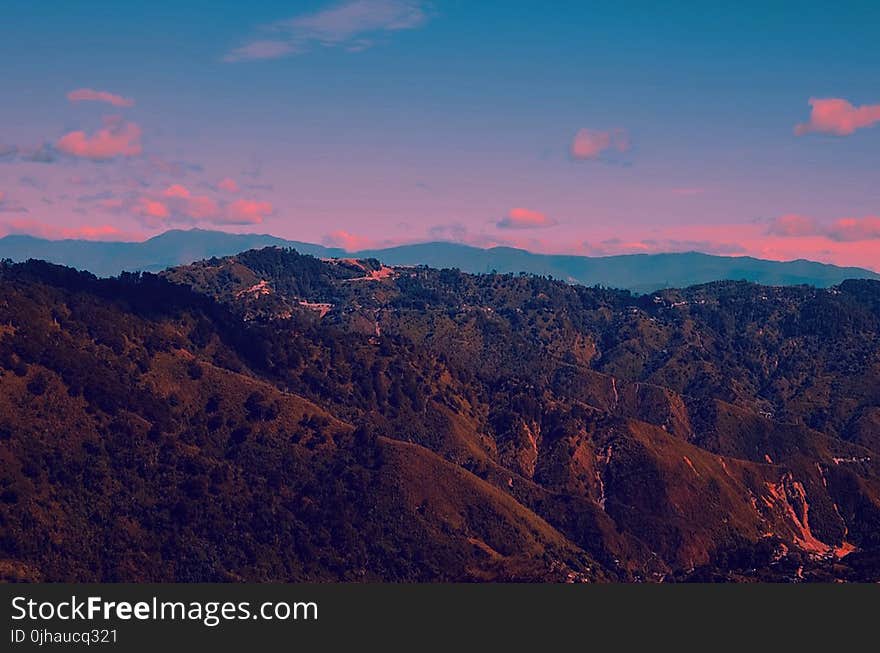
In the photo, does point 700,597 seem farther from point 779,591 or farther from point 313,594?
point 313,594

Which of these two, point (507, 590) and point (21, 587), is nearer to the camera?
point (21, 587)

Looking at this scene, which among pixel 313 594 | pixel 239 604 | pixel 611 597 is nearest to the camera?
pixel 239 604

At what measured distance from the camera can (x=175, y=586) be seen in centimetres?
10212

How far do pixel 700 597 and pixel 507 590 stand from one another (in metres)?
24.7

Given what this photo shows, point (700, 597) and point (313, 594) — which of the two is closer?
point (313, 594)

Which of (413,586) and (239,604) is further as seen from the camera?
(413,586)

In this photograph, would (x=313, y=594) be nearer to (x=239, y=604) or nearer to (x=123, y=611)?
(x=239, y=604)

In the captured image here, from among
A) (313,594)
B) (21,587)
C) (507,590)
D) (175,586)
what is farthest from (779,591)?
(21,587)

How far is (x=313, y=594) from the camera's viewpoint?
105 m

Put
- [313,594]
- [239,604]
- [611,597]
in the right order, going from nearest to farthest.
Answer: [239,604], [313,594], [611,597]

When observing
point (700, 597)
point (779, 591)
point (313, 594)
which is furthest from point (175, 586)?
point (779, 591)

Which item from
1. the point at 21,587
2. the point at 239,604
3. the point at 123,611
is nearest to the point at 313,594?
the point at 239,604

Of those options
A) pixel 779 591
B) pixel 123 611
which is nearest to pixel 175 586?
pixel 123 611

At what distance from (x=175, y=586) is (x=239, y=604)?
889cm
